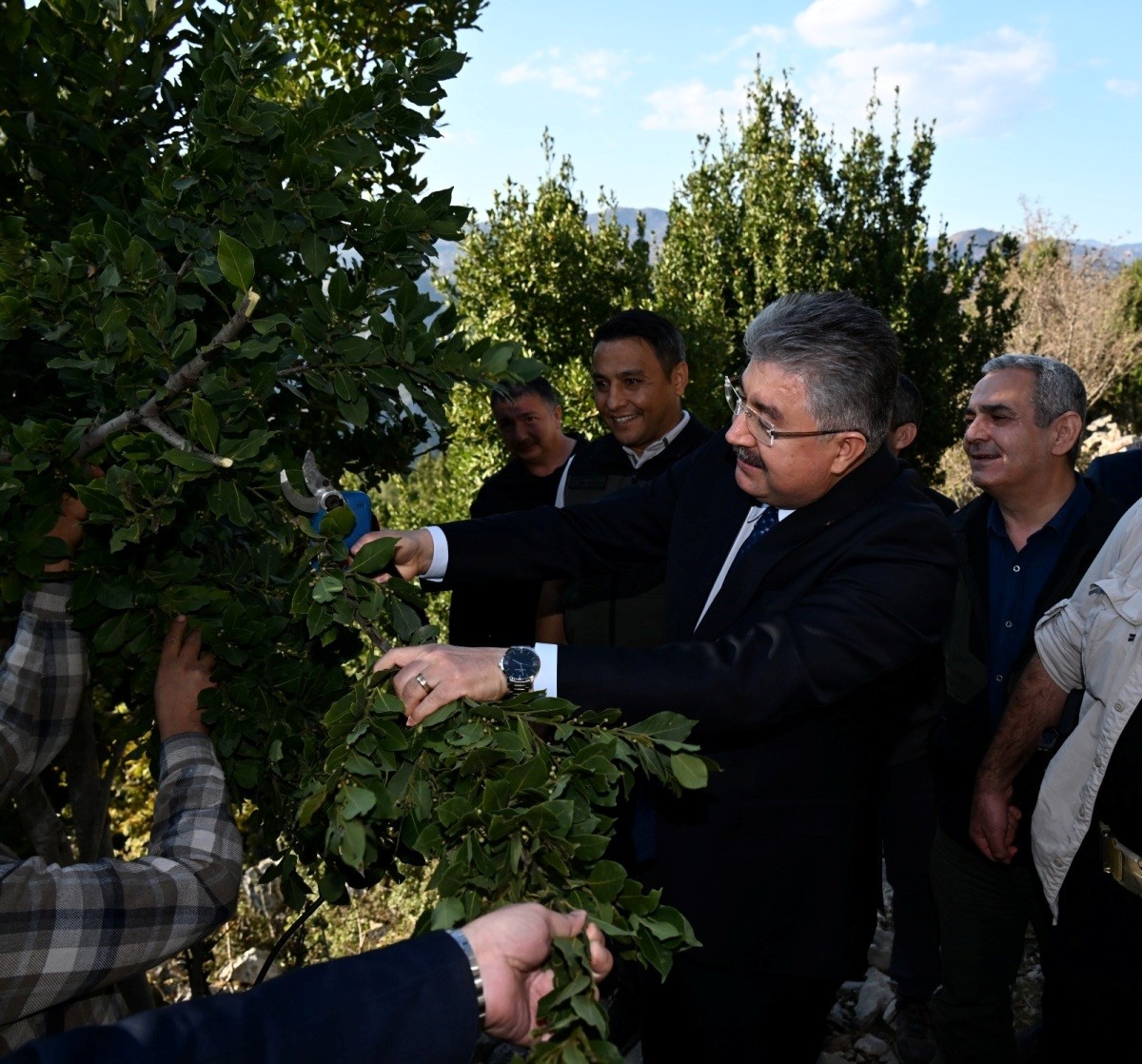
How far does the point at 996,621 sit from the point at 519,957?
282cm

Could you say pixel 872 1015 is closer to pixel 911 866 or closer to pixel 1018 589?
pixel 911 866

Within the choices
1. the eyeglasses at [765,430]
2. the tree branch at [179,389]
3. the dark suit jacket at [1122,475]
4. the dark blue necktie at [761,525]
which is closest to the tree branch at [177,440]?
the tree branch at [179,389]

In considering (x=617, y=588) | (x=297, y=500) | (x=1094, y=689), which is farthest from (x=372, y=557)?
(x=617, y=588)

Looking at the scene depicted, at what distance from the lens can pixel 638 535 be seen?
3.04 metres

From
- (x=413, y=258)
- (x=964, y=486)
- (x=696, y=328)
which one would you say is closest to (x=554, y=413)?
(x=413, y=258)

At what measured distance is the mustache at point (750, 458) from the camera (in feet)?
8.12

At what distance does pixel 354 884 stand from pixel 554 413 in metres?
3.09

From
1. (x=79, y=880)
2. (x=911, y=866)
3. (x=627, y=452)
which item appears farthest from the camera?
(x=627, y=452)

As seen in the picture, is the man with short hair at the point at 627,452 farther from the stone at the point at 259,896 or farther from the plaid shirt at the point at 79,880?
the stone at the point at 259,896

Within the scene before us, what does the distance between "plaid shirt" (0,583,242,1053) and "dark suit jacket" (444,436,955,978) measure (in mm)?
841

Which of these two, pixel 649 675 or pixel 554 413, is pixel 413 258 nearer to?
pixel 649 675

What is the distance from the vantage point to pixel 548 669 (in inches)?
81.0

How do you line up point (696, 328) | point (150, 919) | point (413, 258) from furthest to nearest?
point (696, 328) < point (413, 258) < point (150, 919)

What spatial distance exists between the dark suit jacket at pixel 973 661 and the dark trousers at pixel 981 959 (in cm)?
10
